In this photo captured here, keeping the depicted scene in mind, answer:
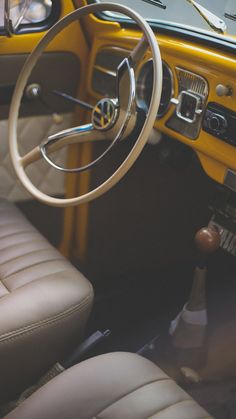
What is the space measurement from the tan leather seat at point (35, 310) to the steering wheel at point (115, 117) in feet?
0.57

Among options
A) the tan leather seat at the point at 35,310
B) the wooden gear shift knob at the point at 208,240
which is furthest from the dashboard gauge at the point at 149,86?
the tan leather seat at the point at 35,310

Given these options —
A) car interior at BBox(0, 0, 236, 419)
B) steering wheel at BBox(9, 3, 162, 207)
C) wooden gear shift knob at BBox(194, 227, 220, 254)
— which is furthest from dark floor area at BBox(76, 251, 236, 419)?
steering wheel at BBox(9, 3, 162, 207)

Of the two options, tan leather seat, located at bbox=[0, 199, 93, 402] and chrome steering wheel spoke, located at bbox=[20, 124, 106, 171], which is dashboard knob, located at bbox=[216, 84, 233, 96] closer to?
chrome steering wheel spoke, located at bbox=[20, 124, 106, 171]

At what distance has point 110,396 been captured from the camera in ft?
3.18

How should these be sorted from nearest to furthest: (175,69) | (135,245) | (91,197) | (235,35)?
(91,197), (175,69), (235,35), (135,245)

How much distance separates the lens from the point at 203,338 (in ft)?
5.52

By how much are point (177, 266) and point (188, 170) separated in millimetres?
435

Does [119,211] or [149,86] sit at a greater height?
[149,86]

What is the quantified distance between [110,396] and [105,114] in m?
0.61

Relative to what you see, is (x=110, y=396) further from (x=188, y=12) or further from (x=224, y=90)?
(x=188, y=12)

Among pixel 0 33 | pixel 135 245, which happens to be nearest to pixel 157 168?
pixel 135 245

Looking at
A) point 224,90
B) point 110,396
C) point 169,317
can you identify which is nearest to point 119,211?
point 169,317

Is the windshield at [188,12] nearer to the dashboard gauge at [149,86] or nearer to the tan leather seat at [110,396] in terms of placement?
the dashboard gauge at [149,86]

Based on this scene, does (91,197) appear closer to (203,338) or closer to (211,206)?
(211,206)
